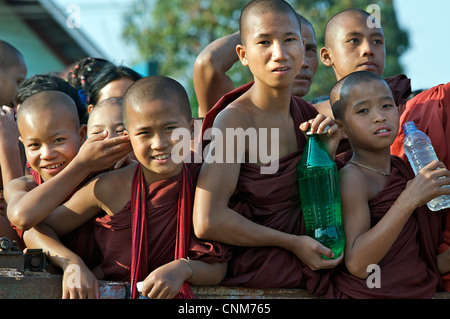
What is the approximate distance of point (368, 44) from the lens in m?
4.22

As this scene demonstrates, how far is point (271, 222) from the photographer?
3.18 meters

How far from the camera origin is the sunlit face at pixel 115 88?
14.7 feet

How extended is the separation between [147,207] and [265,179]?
0.58 m

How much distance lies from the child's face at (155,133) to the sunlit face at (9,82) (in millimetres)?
1919

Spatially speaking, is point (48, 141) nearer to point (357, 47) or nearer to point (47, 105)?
point (47, 105)

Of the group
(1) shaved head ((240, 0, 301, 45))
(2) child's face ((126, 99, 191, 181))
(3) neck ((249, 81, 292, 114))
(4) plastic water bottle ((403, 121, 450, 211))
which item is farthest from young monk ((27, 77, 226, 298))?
(4) plastic water bottle ((403, 121, 450, 211))

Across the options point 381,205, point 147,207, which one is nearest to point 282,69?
point 381,205

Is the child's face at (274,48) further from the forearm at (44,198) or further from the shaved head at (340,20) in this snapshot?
the shaved head at (340,20)

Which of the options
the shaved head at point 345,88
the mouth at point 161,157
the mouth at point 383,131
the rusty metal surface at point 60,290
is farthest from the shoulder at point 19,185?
the mouth at point 383,131

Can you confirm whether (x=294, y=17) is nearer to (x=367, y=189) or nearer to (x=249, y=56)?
(x=249, y=56)

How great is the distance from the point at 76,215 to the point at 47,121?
21.1 inches
